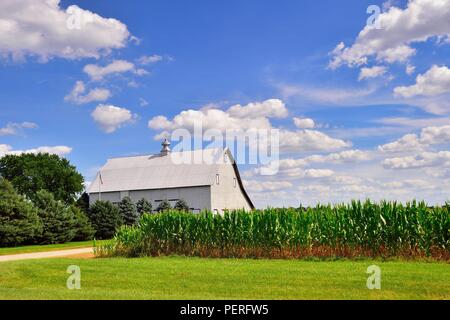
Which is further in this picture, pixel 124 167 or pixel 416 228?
pixel 124 167

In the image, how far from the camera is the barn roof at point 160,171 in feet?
164

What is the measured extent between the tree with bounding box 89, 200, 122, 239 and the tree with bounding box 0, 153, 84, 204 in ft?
81.0

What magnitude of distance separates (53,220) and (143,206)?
49.0ft

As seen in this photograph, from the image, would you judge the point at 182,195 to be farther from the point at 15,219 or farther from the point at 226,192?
the point at 15,219

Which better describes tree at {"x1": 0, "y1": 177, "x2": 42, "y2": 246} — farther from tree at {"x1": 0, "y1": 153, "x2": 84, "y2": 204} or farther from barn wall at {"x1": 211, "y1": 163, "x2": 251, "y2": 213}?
tree at {"x1": 0, "y1": 153, "x2": 84, "y2": 204}

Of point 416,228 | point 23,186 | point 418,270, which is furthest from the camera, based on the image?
point 23,186

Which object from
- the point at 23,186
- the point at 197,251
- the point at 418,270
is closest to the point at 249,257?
the point at 197,251

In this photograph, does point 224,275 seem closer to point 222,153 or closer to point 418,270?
point 418,270

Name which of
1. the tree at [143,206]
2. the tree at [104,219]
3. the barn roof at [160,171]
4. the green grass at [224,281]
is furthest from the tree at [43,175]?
the green grass at [224,281]

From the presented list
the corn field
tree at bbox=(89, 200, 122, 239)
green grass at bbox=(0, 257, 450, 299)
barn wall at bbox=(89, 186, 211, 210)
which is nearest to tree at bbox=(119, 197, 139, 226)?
tree at bbox=(89, 200, 122, 239)

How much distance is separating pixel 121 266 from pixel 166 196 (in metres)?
34.7

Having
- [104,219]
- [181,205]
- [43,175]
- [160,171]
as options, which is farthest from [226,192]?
[43,175]
